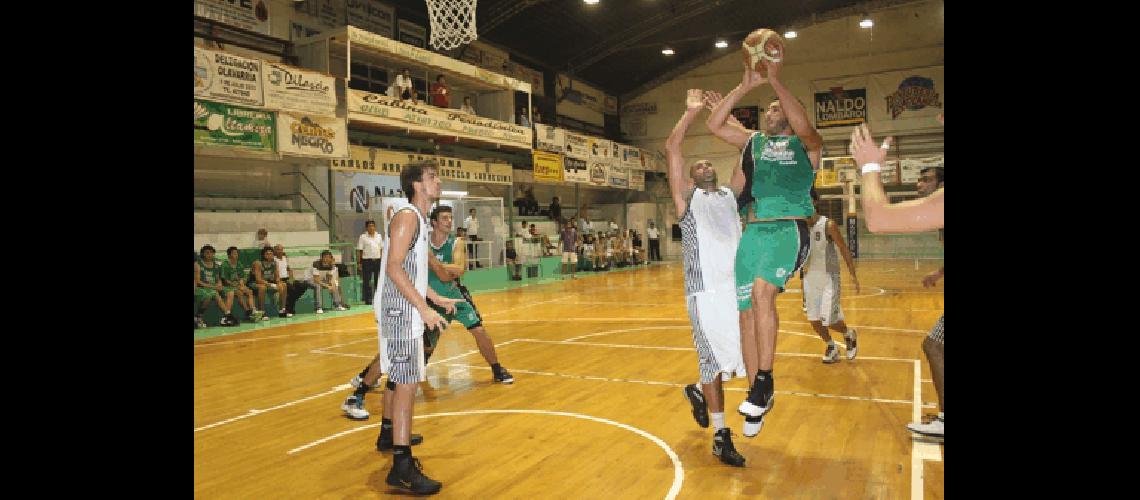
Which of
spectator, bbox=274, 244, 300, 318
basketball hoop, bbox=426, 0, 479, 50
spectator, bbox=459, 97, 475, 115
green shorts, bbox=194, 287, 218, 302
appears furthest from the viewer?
spectator, bbox=459, 97, 475, 115

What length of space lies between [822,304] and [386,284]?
4492mm

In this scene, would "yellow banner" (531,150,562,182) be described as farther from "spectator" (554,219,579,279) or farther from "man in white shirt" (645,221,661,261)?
"man in white shirt" (645,221,661,261)

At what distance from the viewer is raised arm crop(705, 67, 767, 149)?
3.62m

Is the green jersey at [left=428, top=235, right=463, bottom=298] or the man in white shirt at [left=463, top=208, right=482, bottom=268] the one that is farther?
the man in white shirt at [left=463, top=208, right=482, bottom=268]

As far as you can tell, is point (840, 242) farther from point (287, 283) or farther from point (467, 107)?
point (467, 107)

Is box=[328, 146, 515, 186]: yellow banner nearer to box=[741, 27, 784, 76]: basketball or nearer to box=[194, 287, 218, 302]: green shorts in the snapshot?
box=[194, 287, 218, 302]: green shorts

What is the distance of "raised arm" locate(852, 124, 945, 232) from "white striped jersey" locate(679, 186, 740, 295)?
1498 mm

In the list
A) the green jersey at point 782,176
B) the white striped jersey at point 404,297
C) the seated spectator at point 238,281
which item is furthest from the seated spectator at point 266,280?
the green jersey at point 782,176

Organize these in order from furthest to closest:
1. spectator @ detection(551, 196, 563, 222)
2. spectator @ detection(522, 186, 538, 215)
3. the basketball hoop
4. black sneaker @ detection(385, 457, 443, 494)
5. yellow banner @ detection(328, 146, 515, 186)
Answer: spectator @ detection(551, 196, 563, 222), spectator @ detection(522, 186, 538, 215), yellow banner @ detection(328, 146, 515, 186), the basketball hoop, black sneaker @ detection(385, 457, 443, 494)

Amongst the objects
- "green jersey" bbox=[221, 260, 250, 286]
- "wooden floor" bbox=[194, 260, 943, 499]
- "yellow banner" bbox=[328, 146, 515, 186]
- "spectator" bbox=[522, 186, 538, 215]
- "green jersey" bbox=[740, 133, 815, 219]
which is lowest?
"wooden floor" bbox=[194, 260, 943, 499]

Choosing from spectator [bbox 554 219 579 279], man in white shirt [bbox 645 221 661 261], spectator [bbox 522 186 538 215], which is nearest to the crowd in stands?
spectator [bbox 554 219 579 279]

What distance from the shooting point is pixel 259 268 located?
1090cm

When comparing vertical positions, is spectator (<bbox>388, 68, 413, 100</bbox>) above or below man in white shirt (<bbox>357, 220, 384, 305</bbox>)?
above

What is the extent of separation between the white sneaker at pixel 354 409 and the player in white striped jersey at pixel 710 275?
2.40 m
